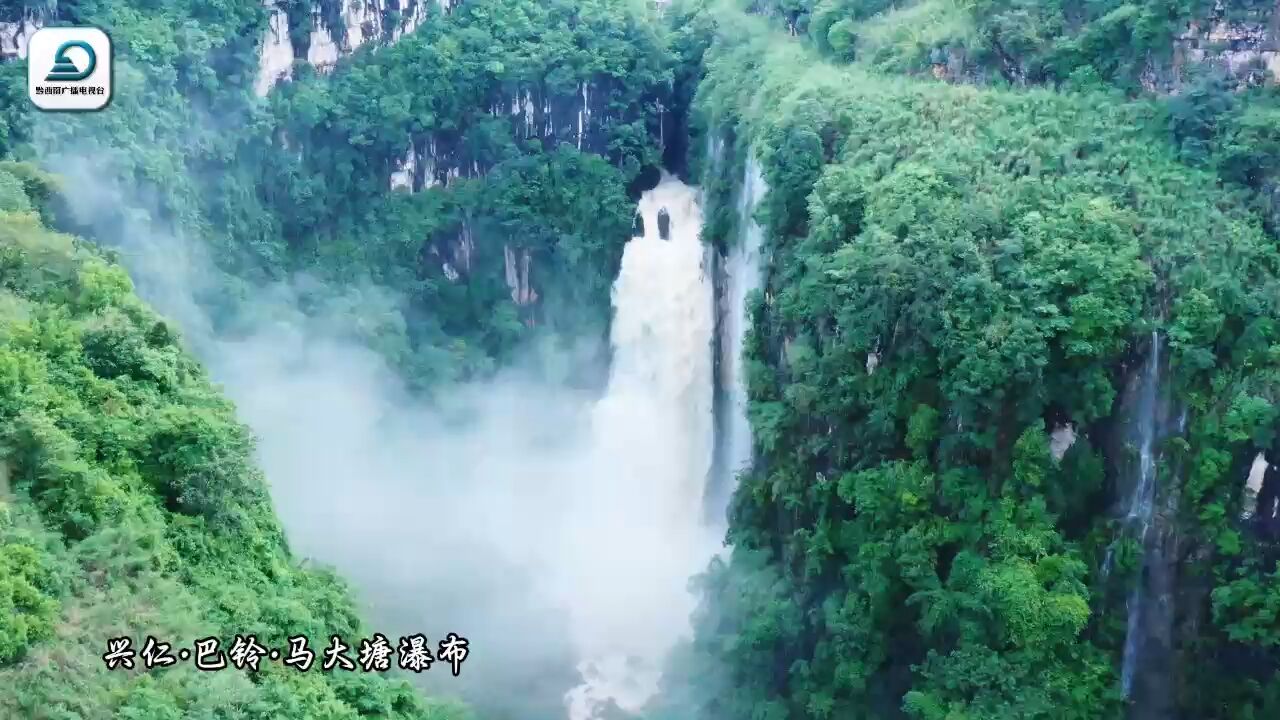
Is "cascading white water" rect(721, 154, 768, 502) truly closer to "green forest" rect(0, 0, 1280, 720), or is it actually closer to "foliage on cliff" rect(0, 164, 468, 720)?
"green forest" rect(0, 0, 1280, 720)

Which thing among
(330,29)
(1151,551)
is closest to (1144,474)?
(1151,551)

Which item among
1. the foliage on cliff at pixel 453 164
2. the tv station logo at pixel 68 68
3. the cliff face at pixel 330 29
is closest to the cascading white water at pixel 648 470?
the foliage on cliff at pixel 453 164

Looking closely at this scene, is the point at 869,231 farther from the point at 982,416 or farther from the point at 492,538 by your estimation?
the point at 492,538

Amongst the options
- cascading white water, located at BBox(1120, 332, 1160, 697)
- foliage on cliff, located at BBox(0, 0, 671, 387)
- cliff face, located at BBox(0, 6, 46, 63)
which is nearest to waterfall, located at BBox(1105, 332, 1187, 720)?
cascading white water, located at BBox(1120, 332, 1160, 697)

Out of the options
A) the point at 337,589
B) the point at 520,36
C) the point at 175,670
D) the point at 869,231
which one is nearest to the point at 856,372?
the point at 869,231

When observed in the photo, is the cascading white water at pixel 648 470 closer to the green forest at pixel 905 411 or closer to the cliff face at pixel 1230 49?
the green forest at pixel 905 411

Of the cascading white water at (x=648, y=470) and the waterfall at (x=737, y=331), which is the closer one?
the waterfall at (x=737, y=331)
